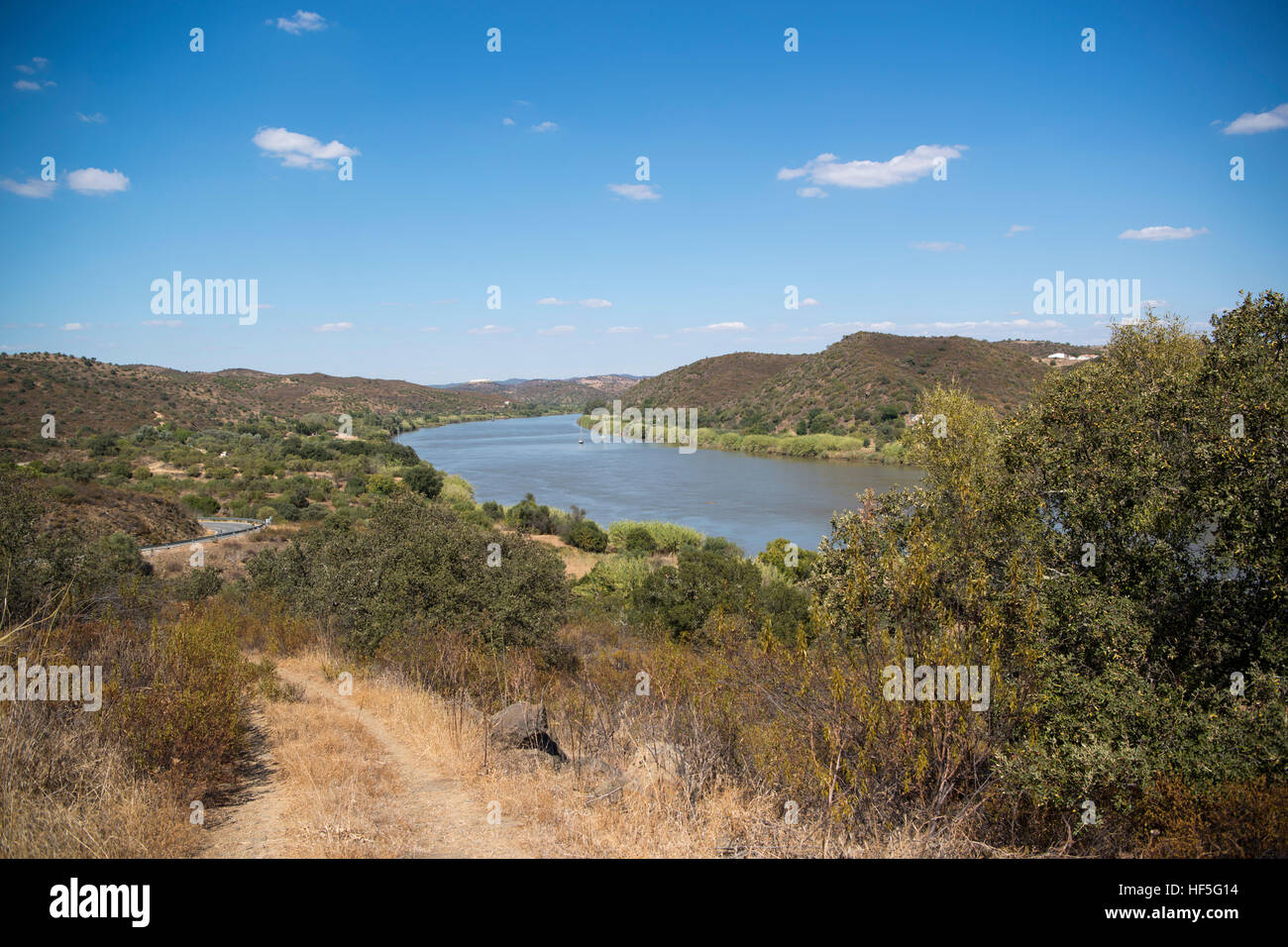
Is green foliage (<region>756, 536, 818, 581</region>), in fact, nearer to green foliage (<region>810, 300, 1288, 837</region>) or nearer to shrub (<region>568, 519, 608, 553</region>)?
shrub (<region>568, 519, 608, 553</region>)

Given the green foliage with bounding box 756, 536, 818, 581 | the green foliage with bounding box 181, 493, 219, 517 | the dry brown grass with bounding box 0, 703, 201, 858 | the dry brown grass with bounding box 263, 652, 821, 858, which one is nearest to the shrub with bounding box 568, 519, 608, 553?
the green foliage with bounding box 756, 536, 818, 581

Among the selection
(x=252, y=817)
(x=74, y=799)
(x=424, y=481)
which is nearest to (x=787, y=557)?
(x=252, y=817)

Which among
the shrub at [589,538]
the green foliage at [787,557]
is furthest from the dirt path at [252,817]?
the shrub at [589,538]

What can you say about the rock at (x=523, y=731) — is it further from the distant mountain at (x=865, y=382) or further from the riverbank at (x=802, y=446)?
the distant mountain at (x=865, y=382)

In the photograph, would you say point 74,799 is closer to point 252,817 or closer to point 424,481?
point 252,817

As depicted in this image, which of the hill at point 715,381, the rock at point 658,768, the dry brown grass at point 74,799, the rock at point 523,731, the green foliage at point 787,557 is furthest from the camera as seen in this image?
the hill at point 715,381
